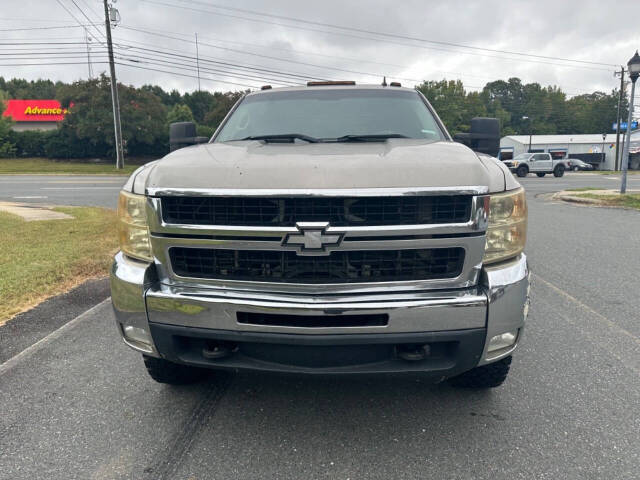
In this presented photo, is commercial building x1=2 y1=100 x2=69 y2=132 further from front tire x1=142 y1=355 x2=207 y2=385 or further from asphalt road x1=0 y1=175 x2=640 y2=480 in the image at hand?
front tire x1=142 y1=355 x2=207 y2=385

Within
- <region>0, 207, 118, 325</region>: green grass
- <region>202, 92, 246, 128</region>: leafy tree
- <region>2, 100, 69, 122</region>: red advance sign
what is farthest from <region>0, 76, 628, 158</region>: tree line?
<region>0, 207, 118, 325</region>: green grass

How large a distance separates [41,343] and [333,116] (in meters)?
2.78

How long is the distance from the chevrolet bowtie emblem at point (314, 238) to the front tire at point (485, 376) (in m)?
1.17

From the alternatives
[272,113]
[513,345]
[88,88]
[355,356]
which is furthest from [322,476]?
[88,88]

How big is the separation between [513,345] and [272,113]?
2.45m

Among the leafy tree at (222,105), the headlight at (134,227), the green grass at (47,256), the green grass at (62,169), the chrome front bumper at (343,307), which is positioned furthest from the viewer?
the leafy tree at (222,105)

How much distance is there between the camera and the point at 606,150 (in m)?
63.3

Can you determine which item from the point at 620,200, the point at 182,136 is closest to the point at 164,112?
the point at 620,200

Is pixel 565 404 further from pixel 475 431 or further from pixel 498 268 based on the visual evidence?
pixel 498 268

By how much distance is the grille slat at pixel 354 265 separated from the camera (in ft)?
7.03

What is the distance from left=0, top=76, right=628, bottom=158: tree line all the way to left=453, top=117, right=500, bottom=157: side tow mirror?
15804 mm

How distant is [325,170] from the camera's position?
7.04 feet

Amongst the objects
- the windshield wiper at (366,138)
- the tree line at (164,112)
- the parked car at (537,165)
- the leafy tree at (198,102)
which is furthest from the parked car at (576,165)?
the leafy tree at (198,102)

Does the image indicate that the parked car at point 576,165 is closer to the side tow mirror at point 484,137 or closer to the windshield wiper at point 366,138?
the side tow mirror at point 484,137
